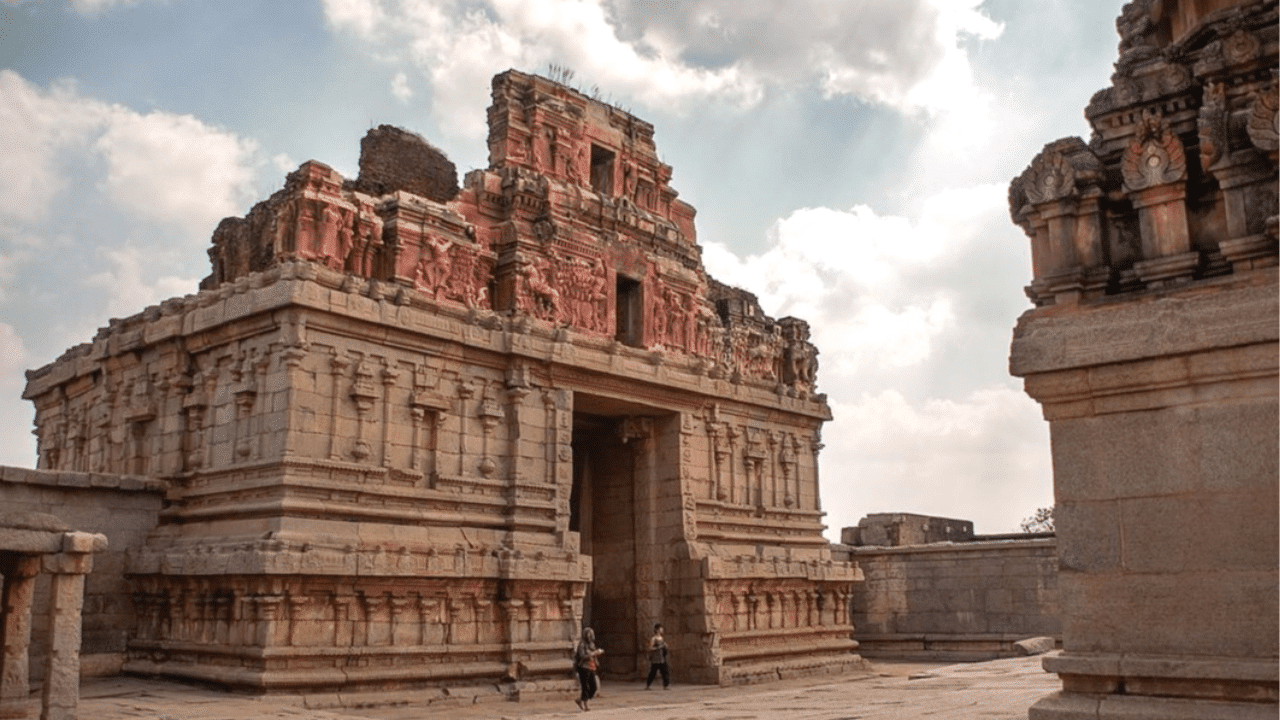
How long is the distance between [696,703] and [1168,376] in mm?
12127

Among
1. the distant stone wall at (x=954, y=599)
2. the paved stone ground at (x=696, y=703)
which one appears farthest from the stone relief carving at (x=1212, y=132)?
the distant stone wall at (x=954, y=599)

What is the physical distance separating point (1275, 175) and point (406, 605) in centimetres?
1405

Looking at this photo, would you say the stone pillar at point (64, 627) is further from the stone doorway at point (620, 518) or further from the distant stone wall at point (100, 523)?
the stone doorway at point (620, 518)

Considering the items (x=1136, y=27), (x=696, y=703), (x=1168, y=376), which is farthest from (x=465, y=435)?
(x=1168, y=376)

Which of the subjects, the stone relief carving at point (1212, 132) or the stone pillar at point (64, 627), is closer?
the stone relief carving at point (1212, 132)

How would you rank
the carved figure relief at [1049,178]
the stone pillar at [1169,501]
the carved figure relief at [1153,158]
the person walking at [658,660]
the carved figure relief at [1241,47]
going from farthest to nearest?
the person walking at [658,660]
the carved figure relief at [1049,178]
the carved figure relief at [1241,47]
the carved figure relief at [1153,158]
the stone pillar at [1169,501]

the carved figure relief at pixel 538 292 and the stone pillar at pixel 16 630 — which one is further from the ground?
the carved figure relief at pixel 538 292

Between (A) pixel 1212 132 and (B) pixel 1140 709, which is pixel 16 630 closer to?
(B) pixel 1140 709

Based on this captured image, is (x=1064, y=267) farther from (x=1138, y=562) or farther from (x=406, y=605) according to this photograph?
(x=406, y=605)

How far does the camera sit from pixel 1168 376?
22.2 feet

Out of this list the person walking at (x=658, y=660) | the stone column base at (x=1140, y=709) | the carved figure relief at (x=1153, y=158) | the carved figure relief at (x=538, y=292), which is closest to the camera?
the stone column base at (x=1140, y=709)

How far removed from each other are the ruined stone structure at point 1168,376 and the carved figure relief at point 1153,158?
0.01 metres

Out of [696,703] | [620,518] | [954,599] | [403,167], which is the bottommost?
[696,703]

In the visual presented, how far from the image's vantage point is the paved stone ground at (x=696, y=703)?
1265 centimetres
